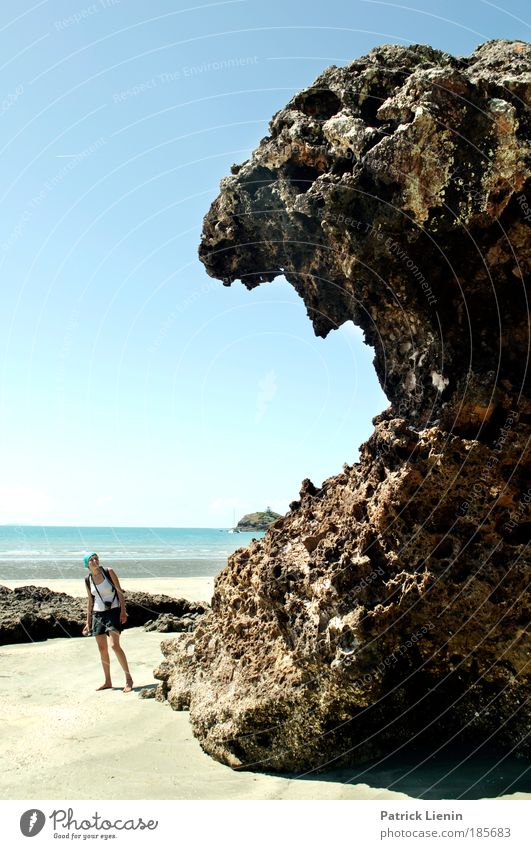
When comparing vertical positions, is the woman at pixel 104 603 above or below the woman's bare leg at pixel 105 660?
above

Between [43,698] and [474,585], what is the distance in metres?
5.72

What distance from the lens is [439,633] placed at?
474cm

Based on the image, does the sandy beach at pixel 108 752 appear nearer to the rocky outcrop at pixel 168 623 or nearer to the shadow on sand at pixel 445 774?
the shadow on sand at pixel 445 774

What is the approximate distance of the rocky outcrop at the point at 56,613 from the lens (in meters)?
11.2

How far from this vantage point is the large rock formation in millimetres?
4742

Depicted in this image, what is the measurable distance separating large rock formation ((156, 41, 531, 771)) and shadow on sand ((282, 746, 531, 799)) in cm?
12

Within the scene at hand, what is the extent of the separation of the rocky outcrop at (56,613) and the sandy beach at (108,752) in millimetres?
2402

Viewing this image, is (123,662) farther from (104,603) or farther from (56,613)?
(56,613)

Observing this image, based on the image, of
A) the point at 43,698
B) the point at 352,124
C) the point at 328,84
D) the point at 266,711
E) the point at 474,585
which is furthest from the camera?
the point at 43,698

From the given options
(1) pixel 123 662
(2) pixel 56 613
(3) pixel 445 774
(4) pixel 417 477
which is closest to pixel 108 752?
(1) pixel 123 662

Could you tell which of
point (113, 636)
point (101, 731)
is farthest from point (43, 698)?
point (101, 731)

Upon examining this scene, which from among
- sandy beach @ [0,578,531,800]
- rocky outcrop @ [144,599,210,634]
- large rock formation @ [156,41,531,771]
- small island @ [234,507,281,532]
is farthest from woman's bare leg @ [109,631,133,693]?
small island @ [234,507,281,532]

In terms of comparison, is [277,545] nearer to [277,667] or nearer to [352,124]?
[277,667]

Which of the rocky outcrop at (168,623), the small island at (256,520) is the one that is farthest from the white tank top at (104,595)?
the small island at (256,520)
